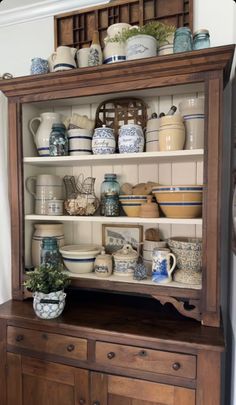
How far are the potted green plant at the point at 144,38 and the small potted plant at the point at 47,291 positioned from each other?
3.50 ft

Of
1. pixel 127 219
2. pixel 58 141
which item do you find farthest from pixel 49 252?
pixel 58 141

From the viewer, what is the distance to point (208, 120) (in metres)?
1.18

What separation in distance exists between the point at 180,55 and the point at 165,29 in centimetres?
30

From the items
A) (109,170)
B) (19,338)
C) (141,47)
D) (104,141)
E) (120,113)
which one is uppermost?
(141,47)

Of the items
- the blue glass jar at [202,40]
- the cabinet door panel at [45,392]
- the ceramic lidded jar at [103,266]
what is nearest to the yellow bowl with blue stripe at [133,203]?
the ceramic lidded jar at [103,266]

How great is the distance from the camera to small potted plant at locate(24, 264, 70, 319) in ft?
4.21

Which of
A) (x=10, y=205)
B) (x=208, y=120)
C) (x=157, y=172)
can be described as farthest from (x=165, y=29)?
(x=10, y=205)

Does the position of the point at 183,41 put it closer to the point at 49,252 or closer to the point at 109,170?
the point at 109,170

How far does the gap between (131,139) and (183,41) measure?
0.48m

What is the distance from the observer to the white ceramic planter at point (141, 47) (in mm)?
1295

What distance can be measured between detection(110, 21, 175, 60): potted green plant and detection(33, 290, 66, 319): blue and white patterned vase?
1139 millimetres

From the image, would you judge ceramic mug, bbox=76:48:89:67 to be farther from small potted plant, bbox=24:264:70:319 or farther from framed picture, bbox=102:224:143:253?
small potted plant, bbox=24:264:70:319

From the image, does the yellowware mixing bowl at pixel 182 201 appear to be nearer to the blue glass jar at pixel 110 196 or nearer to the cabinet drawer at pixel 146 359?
the blue glass jar at pixel 110 196

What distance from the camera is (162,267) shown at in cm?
134
